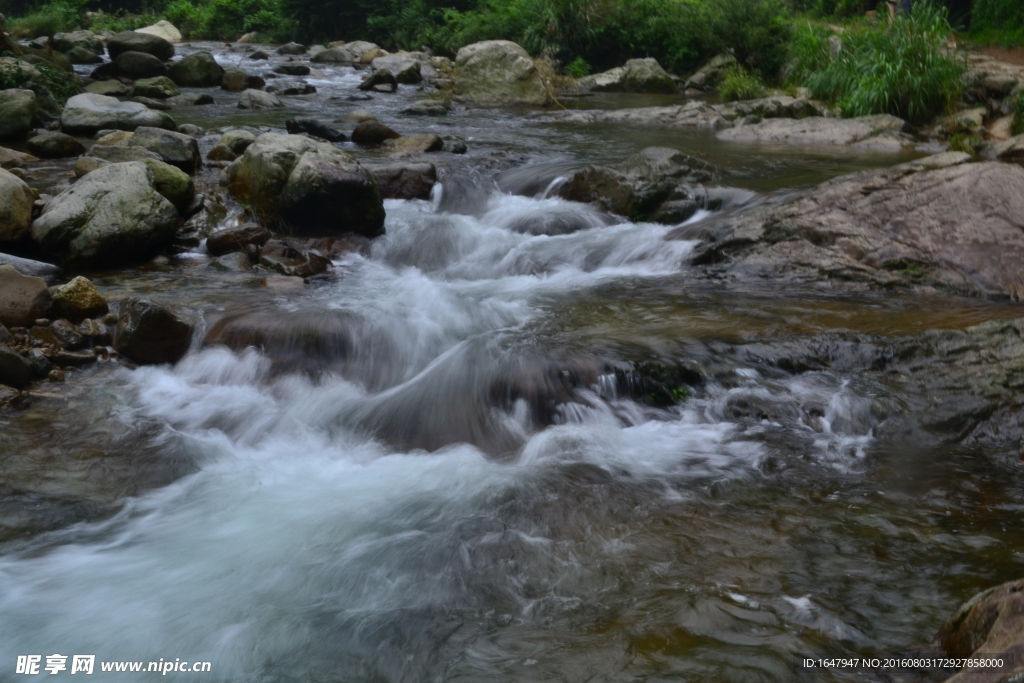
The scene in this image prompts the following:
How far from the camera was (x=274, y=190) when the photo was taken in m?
7.04

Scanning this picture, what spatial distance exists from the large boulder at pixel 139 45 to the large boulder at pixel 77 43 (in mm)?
1221

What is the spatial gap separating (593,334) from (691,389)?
86cm

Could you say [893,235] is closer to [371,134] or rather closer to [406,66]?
[371,134]

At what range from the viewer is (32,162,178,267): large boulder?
5832 mm

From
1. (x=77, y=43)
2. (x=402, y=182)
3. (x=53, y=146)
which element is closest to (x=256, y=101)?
(x=53, y=146)

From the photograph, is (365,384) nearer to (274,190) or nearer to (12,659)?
(12,659)

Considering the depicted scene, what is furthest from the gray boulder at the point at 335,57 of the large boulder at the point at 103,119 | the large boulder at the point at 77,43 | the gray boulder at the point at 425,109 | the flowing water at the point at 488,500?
the flowing water at the point at 488,500

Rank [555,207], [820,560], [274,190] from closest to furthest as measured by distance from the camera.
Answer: [820,560]
[274,190]
[555,207]

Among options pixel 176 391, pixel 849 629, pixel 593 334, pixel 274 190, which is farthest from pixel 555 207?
pixel 849 629

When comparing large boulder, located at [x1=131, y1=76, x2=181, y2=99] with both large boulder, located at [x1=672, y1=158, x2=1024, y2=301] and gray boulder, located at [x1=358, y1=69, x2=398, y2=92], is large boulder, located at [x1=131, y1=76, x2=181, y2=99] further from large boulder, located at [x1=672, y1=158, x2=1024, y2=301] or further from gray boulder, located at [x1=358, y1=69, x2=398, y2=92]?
large boulder, located at [x1=672, y1=158, x2=1024, y2=301]

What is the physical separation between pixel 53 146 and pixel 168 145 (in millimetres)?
1642

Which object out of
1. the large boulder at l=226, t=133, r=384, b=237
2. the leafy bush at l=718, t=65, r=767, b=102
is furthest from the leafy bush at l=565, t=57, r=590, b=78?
the large boulder at l=226, t=133, r=384, b=237

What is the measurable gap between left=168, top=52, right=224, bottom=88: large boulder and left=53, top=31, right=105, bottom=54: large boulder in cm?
416

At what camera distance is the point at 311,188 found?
6836 mm
